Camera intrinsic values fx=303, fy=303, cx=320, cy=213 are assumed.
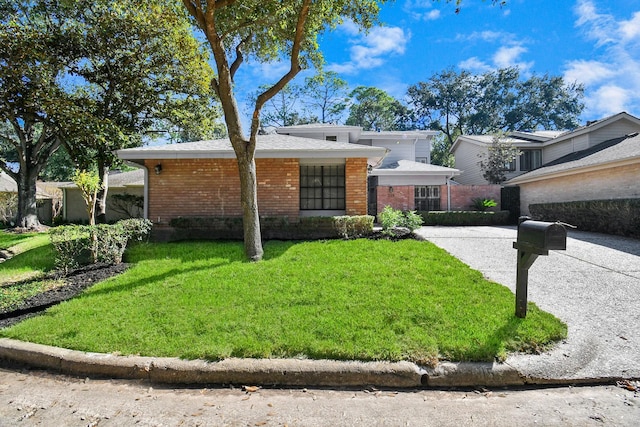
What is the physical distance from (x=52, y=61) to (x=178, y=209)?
725 centimetres

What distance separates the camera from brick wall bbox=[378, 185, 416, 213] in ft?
51.4

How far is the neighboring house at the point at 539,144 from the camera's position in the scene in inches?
620

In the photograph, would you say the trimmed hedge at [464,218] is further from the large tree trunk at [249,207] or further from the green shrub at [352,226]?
the large tree trunk at [249,207]

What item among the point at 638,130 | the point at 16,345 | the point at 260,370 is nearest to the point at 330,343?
the point at 260,370

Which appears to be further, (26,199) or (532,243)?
(26,199)

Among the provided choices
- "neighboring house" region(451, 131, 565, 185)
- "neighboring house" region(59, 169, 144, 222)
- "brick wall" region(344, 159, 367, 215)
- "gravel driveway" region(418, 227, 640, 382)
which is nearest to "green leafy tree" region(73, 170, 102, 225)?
"brick wall" region(344, 159, 367, 215)

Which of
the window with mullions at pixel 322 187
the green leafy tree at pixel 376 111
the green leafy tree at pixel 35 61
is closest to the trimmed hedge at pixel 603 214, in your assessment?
the window with mullions at pixel 322 187

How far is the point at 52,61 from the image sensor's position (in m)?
10.4

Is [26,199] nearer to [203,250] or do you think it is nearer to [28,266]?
[28,266]

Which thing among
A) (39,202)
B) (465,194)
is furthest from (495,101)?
(39,202)

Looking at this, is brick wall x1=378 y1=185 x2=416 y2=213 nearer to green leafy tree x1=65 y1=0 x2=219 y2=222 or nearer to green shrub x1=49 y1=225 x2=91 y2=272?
green leafy tree x1=65 y1=0 x2=219 y2=222

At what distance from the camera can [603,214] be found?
10.0 m

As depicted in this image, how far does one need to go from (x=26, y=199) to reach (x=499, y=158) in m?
25.4

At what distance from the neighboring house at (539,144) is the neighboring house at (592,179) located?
0.79 meters
